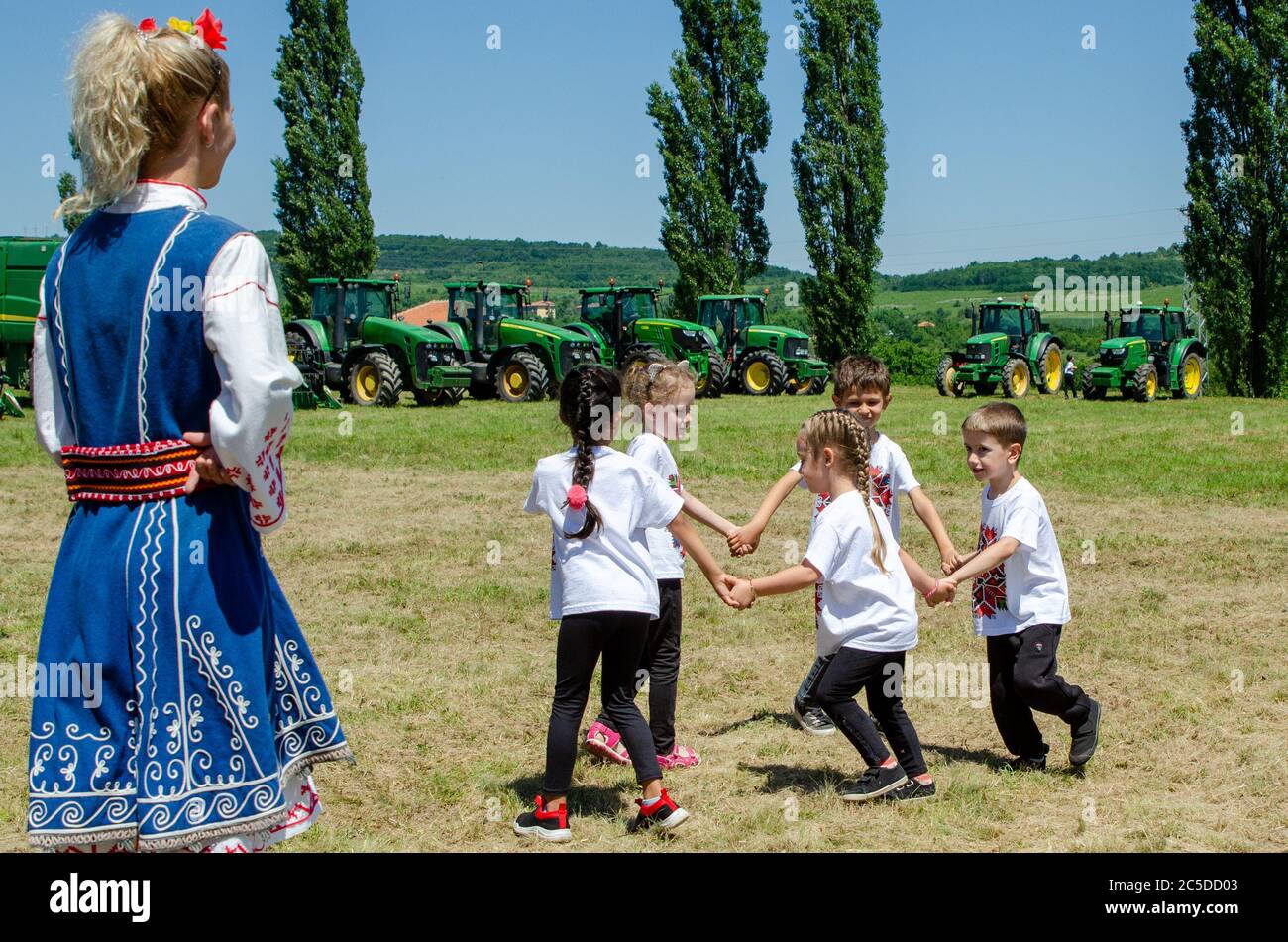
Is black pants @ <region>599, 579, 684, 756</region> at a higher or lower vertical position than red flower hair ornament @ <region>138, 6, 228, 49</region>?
lower

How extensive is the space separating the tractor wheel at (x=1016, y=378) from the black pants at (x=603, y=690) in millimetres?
22636

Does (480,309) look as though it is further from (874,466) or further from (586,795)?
(586,795)

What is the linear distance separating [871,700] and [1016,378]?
2313 centimetres

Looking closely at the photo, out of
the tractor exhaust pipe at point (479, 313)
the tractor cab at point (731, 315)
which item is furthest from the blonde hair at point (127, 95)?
the tractor cab at point (731, 315)

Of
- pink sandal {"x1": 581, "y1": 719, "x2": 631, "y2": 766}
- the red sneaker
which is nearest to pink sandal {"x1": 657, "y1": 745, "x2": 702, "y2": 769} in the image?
pink sandal {"x1": 581, "y1": 719, "x2": 631, "y2": 766}

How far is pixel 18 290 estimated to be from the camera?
22.6 m

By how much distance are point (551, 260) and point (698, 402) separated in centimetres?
8832

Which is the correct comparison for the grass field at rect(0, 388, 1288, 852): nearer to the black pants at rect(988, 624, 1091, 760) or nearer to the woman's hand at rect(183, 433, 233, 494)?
the black pants at rect(988, 624, 1091, 760)

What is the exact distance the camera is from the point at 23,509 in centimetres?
1033

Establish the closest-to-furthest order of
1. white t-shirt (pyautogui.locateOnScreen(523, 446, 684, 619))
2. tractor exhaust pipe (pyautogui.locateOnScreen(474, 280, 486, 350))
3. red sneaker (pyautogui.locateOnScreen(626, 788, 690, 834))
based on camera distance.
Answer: white t-shirt (pyautogui.locateOnScreen(523, 446, 684, 619)) → red sneaker (pyautogui.locateOnScreen(626, 788, 690, 834)) → tractor exhaust pipe (pyautogui.locateOnScreen(474, 280, 486, 350))

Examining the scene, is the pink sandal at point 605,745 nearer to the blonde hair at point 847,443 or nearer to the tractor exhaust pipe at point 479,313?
the blonde hair at point 847,443

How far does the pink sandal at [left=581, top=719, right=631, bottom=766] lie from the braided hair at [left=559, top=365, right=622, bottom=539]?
45.6 inches

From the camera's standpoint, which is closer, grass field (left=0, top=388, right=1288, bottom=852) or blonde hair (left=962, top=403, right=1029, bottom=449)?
grass field (left=0, top=388, right=1288, bottom=852)

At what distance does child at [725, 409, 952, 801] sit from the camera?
3914 millimetres
